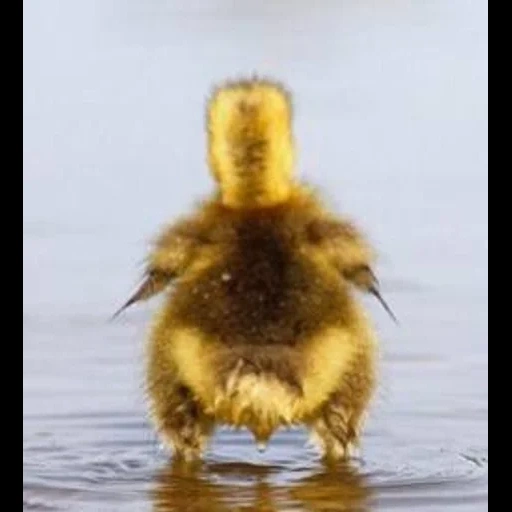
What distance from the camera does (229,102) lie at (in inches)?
143

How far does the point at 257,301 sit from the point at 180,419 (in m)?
0.15

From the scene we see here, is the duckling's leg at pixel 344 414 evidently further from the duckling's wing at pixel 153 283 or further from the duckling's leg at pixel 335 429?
the duckling's wing at pixel 153 283

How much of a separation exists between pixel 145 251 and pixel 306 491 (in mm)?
313

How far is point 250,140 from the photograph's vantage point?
3.63 metres

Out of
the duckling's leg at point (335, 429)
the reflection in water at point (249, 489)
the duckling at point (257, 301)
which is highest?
the duckling at point (257, 301)

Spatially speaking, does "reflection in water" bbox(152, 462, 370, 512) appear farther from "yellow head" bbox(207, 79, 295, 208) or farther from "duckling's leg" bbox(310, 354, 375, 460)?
"yellow head" bbox(207, 79, 295, 208)

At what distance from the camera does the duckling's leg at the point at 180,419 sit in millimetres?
3656

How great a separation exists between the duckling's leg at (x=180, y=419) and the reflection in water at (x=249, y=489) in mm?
19

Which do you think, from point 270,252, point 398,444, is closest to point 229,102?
point 270,252

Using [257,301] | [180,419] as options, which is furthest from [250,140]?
[180,419]

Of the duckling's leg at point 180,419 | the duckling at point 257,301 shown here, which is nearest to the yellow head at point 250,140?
the duckling at point 257,301

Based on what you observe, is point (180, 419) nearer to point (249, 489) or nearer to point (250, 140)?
point (249, 489)

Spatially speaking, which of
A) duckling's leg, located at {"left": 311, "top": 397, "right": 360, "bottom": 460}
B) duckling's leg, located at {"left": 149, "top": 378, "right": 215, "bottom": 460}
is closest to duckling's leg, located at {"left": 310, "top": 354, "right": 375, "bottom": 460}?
duckling's leg, located at {"left": 311, "top": 397, "right": 360, "bottom": 460}
